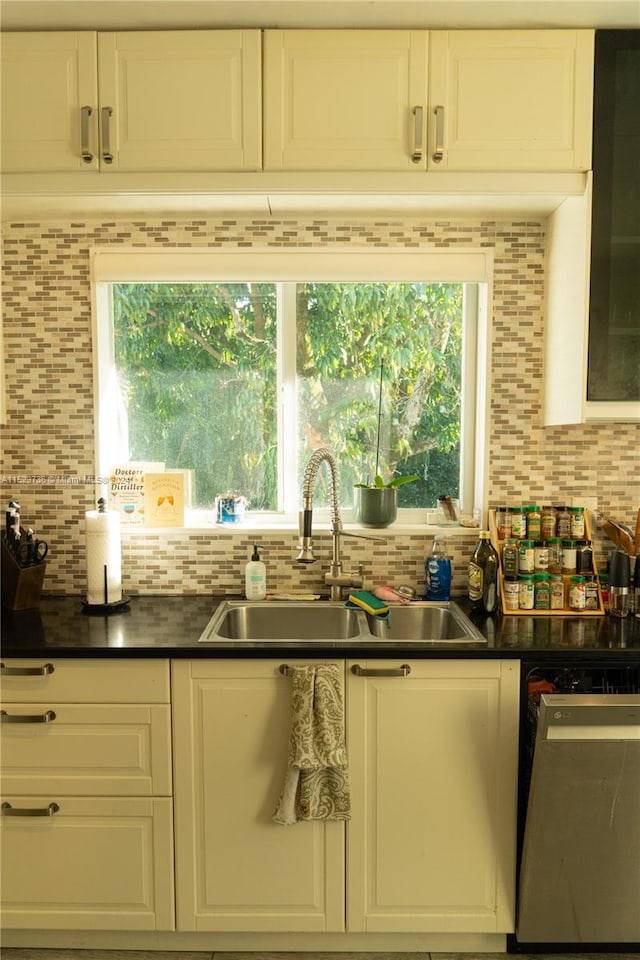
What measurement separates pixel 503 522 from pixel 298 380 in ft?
2.87

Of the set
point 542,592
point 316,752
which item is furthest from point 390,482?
point 316,752

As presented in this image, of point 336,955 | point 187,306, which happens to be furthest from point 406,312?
point 336,955

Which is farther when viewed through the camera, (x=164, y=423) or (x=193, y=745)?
(x=164, y=423)

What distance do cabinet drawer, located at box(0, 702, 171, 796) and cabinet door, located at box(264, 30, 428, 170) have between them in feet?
5.31

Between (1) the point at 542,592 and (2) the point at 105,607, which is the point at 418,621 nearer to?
(1) the point at 542,592

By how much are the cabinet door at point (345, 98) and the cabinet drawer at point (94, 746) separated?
1.62m

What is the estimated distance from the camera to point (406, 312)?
2422mm

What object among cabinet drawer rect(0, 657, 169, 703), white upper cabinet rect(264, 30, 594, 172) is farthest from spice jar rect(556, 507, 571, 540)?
cabinet drawer rect(0, 657, 169, 703)

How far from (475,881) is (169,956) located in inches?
35.3

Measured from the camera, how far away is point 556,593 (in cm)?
217

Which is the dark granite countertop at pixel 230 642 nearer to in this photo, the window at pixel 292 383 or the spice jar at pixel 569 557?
the spice jar at pixel 569 557

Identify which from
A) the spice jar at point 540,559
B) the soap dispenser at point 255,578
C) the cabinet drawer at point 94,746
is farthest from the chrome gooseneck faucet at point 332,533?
the cabinet drawer at point 94,746

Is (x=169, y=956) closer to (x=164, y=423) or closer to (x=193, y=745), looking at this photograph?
(x=193, y=745)

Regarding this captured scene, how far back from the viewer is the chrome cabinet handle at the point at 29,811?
185cm
